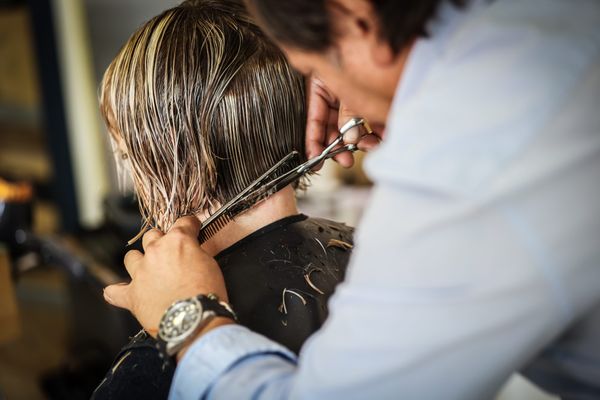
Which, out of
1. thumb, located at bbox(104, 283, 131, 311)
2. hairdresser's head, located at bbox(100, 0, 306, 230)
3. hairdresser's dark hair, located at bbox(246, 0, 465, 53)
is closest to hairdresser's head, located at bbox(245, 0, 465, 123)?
hairdresser's dark hair, located at bbox(246, 0, 465, 53)

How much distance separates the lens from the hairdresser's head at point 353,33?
0.57 metres

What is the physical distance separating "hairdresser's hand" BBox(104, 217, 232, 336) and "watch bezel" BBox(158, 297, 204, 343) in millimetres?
13

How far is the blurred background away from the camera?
2240mm

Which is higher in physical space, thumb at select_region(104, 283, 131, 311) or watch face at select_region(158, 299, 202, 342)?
watch face at select_region(158, 299, 202, 342)

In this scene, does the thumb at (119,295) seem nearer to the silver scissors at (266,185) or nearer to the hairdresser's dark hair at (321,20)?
the silver scissors at (266,185)

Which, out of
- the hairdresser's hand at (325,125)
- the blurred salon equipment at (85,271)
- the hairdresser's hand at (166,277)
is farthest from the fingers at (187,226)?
the blurred salon equipment at (85,271)

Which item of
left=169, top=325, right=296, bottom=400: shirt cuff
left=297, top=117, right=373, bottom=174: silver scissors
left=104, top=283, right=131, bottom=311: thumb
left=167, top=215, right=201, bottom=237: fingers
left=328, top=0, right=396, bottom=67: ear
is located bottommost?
left=104, top=283, right=131, bottom=311: thumb

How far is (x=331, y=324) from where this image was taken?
22.5 inches

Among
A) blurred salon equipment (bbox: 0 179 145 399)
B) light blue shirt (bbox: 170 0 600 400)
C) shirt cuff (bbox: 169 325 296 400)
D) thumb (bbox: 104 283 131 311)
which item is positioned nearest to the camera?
light blue shirt (bbox: 170 0 600 400)

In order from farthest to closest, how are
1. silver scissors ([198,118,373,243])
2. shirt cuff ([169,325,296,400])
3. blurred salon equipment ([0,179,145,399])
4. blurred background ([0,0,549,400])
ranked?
blurred background ([0,0,549,400]) → blurred salon equipment ([0,179,145,399]) → silver scissors ([198,118,373,243]) → shirt cuff ([169,325,296,400])

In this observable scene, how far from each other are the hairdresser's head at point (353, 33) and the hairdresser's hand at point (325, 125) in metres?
0.32

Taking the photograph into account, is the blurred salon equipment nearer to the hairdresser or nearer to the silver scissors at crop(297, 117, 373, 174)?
the silver scissors at crop(297, 117, 373, 174)

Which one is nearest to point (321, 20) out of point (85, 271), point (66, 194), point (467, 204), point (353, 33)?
point (353, 33)

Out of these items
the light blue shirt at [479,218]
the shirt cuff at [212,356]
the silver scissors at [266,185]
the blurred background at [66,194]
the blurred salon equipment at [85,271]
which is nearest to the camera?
the light blue shirt at [479,218]
